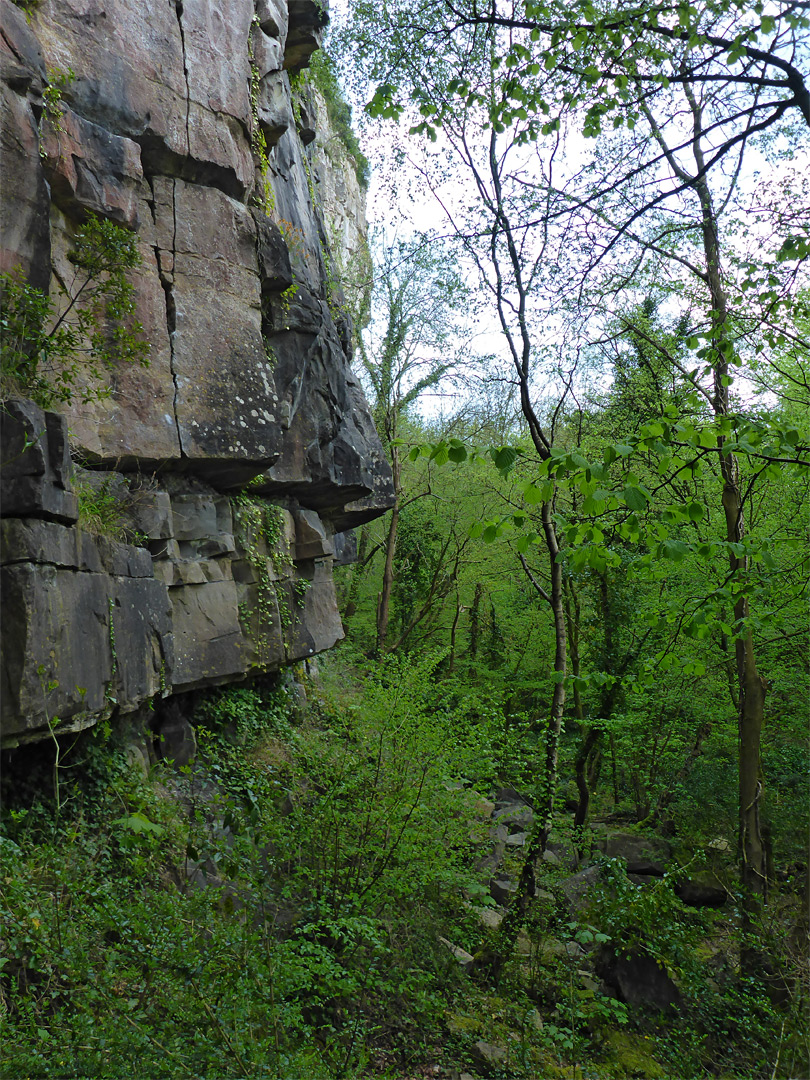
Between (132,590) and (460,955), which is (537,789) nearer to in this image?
(460,955)

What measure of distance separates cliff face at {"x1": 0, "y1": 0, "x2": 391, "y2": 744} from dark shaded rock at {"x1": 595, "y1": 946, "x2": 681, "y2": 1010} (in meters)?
5.86

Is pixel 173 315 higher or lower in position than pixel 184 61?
lower

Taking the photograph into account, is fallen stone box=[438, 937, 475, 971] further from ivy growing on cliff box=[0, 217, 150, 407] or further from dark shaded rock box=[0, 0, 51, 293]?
dark shaded rock box=[0, 0, 51, 293]

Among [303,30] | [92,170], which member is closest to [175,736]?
[92,170]

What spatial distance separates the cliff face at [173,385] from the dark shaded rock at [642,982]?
586 centimetres

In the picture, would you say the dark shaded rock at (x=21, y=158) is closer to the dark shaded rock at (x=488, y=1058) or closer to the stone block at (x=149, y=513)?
the stone block at (x=149, y=513)

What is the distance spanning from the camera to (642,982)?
24.8 ft

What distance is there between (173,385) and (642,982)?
8.80m

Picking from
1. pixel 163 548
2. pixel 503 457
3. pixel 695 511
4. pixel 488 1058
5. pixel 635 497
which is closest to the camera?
pixel 635 497

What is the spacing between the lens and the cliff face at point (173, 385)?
553 cm

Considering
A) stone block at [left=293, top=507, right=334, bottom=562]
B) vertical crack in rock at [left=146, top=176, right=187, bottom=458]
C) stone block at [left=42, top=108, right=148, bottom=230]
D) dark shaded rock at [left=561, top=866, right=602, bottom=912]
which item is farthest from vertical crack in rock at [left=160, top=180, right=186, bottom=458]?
dark shaded rock at [left=561, top=866, right=602, bottom=912]

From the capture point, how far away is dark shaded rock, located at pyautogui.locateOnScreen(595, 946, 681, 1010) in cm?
736

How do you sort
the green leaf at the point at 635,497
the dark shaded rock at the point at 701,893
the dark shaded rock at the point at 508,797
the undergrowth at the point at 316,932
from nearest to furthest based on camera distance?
the green leaf at the point at 635,497
the undergrowth at the point at 316,932
the dark shaded rock at the point at 701,893
the dark shaded rock at the point at 508,797

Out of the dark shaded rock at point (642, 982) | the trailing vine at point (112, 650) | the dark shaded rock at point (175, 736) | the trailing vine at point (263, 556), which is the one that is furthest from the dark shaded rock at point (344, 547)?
the dark shaded rock at point (642, 982)
